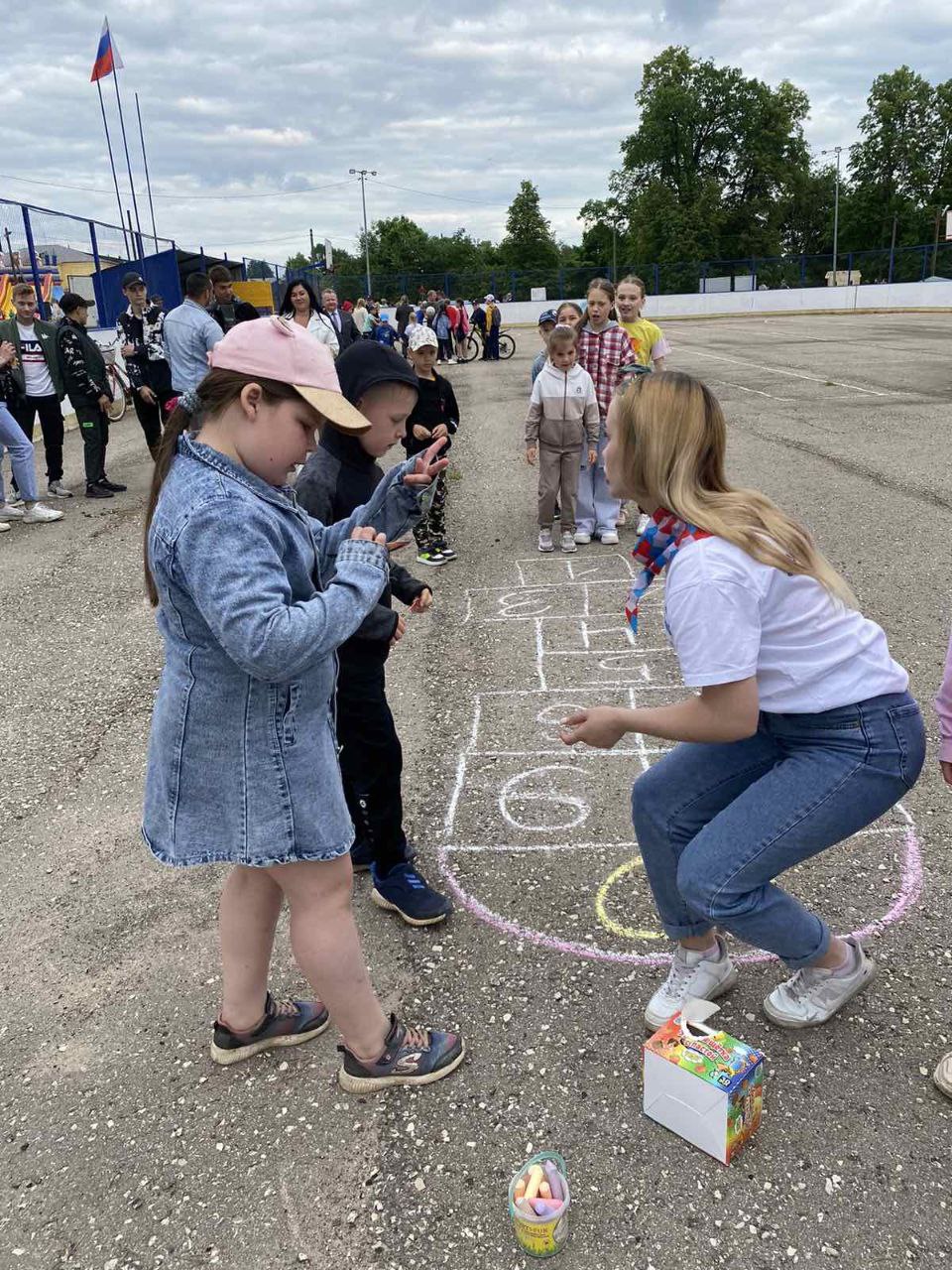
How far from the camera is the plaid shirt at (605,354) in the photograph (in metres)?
6.42

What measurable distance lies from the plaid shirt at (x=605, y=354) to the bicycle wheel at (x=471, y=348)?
17382mm

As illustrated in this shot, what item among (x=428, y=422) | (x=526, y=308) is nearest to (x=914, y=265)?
(x=526, y=308)

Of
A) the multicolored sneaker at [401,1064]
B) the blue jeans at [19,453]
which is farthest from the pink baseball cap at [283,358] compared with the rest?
the blue jeans at [19,453]

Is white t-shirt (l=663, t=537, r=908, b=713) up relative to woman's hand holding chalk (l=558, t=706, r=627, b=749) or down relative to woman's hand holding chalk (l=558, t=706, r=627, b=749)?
up

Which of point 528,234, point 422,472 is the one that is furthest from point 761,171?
point 422,472

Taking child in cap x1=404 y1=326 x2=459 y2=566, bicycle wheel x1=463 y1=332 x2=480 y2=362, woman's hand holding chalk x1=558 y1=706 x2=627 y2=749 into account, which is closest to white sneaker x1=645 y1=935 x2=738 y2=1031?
woman's hand holding chalk x1=558 y1=706 x2=627 y2=749

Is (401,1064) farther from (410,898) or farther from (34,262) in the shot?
(34,262)

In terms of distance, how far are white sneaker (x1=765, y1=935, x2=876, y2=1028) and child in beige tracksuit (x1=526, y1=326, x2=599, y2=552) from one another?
174 inches

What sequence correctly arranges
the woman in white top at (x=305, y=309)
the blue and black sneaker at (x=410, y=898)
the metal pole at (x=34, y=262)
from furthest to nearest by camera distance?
1. the metal pole at (x=34, y=262)
2. the woman in white top at (x=305, y=309)
3. the blue and black sneaker at (x=410, y=898)

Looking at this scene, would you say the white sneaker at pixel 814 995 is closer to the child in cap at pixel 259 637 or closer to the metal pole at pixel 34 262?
the child in cap at pixel 259 637

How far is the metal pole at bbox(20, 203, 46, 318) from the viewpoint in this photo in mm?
12895

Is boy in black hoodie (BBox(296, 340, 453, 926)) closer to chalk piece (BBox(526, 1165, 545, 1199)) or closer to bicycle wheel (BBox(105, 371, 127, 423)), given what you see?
chalk piece (BBox(526, 1165, 545, 1199))

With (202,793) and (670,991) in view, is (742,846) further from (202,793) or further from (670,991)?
(202,793)

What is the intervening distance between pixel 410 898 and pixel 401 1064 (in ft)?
2.10
